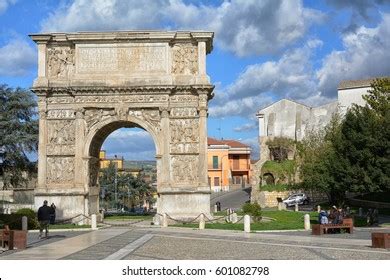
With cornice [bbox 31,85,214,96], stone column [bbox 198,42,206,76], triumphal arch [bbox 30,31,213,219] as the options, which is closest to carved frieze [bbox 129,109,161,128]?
triumphal arch [bbox 30,31,213,219]

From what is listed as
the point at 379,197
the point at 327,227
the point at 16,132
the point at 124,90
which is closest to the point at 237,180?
the point at 379,197

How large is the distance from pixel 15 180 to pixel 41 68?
13.7 meters

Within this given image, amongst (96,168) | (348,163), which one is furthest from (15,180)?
(348,163)

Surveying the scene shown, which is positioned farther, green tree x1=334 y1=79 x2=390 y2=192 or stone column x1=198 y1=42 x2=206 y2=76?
stone column x1=198 y1=42 x2=206 y2=76

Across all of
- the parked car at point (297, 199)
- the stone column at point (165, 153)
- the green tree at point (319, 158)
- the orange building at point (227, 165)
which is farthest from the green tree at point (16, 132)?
the orange building at point (227, 165)

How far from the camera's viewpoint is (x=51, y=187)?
31828mm

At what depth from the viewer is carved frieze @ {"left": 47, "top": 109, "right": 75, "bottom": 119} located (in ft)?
106

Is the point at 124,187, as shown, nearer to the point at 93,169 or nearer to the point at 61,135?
the point at 93,169

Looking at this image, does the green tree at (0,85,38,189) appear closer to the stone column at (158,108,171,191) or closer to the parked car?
the stone column at (158,108,171,191)

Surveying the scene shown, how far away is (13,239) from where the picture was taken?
58.9 feet

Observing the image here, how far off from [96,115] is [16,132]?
12810 mm

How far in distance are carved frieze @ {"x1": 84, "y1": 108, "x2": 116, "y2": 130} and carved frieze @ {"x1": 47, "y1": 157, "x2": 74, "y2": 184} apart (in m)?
2.12

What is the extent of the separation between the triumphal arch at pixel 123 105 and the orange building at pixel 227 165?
57180 millimetres

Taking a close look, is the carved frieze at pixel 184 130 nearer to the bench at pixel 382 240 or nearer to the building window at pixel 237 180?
the bench at pixel 382 240
